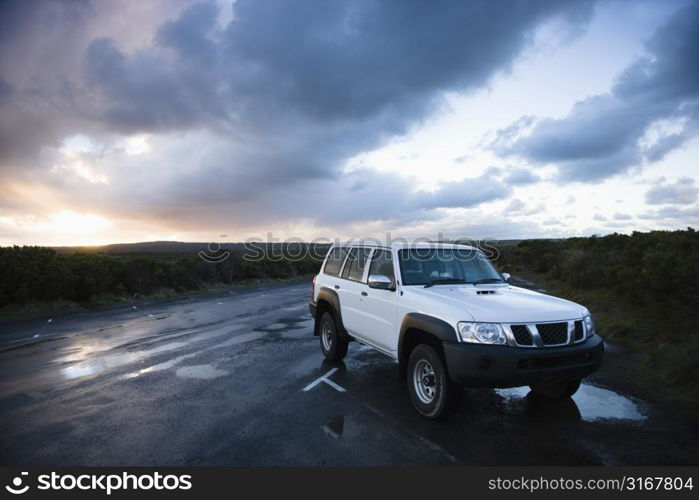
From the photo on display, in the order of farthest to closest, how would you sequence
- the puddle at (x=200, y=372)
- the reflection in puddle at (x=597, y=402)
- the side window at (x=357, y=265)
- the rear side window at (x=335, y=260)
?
the rear side window at (x=335, y=260) < the puddle at (x=200, y=372) < the side window at (x=357, y=265) < the reflection in puddle at (x=597, y=402)

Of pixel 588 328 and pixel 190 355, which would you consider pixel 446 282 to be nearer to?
pixel 588 328

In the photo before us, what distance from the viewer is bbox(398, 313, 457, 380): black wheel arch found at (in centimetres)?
434

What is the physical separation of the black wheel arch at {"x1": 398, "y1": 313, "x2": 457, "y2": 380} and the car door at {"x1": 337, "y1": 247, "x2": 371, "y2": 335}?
1.34 metres

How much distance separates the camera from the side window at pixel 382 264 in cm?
582

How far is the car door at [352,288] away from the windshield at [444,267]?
926 mm

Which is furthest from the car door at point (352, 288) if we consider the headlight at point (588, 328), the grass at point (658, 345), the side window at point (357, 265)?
the grass at point (658, 345)

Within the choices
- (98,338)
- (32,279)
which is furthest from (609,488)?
(32,279)

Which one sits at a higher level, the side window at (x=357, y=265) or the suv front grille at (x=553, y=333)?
the side window at (x=357, y=265)

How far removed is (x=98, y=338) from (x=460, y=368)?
9592mm

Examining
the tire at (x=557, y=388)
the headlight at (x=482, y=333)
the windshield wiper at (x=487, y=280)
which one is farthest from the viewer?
the windshield wiper at (x=487, y=280)

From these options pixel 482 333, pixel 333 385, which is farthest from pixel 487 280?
pixel 333 385

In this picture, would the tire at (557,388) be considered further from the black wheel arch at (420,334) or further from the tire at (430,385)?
the black wheel arch at (420,334)

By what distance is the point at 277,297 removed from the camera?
18672 mm

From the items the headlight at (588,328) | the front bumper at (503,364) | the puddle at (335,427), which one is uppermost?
the headlight at (588,328)
